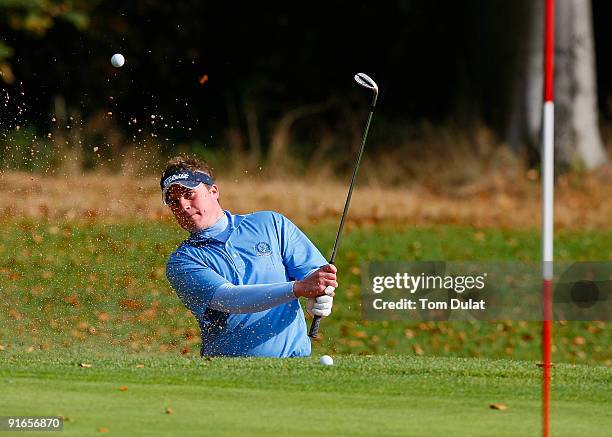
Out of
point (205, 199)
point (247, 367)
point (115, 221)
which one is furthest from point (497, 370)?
point (115, 221)

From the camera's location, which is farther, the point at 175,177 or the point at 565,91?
the point at 565,91

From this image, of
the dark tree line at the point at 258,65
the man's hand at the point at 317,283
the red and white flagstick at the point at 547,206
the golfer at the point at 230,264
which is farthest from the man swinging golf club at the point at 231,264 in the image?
the dark tree line at the point at 258,65

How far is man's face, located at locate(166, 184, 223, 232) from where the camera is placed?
6.70 meters

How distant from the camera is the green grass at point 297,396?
4848 millimetres

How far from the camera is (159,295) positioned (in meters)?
12.7

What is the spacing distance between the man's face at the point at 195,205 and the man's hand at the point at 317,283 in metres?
0.71

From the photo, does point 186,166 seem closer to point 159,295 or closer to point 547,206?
point 547,206

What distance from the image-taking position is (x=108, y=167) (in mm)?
16156

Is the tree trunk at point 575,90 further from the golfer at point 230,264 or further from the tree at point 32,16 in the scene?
the golfer at point 230,264

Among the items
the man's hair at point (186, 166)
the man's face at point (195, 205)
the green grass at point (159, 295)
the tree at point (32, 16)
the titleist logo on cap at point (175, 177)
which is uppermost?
the tree at point (32, 16)
